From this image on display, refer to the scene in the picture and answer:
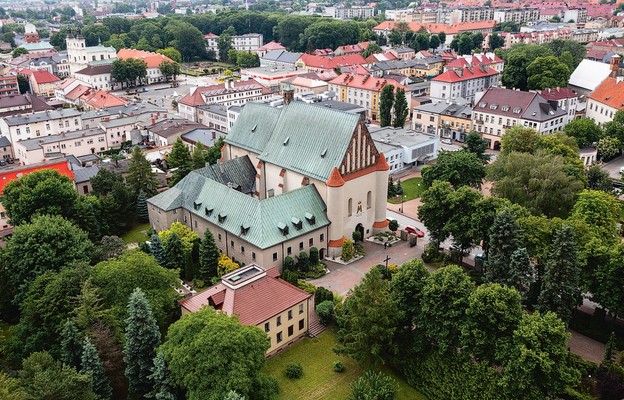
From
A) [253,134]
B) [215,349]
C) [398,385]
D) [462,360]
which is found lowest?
[398,385]

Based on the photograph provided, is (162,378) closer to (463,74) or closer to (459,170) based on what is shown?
(459,170)

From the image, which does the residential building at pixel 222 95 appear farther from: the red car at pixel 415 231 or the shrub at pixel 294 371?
the shrub at pixel 294 371

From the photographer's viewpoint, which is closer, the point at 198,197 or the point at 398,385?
the point at 398,385

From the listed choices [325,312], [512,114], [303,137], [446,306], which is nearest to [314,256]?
[325,312]

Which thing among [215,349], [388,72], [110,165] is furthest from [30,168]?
[388,72]

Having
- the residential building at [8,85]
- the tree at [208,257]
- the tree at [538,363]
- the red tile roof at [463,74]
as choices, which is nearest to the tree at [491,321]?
the tree at [538,363]

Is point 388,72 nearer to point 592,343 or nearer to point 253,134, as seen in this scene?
point 253,134
